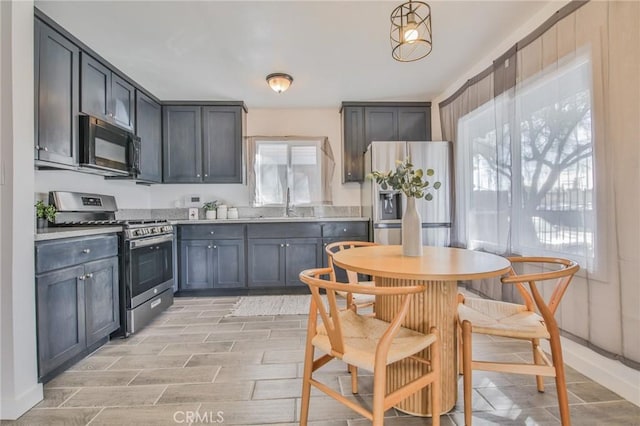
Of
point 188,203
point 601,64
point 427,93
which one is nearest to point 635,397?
point 601,64

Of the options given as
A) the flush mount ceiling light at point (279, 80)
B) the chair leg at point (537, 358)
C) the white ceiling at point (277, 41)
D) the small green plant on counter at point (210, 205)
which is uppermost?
the white ceiling at point (277, 41)

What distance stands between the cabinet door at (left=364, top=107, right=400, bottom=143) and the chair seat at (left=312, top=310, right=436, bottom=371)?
9.70 feet

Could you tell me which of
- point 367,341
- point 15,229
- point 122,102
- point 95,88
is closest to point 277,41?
point 95,88

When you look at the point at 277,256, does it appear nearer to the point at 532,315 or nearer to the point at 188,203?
the point at 188,203

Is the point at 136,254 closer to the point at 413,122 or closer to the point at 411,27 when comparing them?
the point at 411,27

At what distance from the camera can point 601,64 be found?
1695mm

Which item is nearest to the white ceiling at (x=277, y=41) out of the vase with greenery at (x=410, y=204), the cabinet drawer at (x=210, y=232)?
the vase with greenery at (x=410, y=204)

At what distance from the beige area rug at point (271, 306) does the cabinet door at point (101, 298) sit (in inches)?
39.2

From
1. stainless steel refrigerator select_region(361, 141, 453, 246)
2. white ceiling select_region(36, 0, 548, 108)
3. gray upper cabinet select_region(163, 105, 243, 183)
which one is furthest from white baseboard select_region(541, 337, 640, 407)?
gray upper cabinet select_region(163, 105, 243, 183)

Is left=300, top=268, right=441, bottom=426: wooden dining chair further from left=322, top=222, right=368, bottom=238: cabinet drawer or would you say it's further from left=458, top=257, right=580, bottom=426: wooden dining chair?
left=322, top=222, right=368, bottom=238: cabinet drawer

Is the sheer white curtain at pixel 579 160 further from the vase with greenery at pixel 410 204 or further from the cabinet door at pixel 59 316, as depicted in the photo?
the cabinet door at pixel 59 316

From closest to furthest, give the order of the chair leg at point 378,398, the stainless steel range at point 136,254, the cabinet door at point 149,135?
the chair leg at point 378,398 → the stainless steel range at point 136,254 → the cabinet door at point 149,135

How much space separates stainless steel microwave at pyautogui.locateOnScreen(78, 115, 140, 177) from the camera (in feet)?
8.04

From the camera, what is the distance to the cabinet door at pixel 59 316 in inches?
67.0
